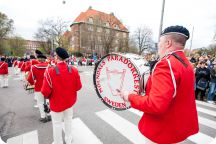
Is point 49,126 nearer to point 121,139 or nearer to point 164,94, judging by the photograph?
point 121,139

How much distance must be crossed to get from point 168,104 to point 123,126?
11.4ft

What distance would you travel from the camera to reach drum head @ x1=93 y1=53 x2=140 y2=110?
1.82 metres

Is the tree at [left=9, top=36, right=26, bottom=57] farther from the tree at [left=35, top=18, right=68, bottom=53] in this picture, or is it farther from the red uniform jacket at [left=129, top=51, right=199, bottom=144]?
the red uniform jacket at [left=129, top=51, right=199, bottom=144]

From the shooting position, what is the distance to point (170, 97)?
4.57 ft

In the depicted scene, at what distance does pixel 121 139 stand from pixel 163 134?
2463mm

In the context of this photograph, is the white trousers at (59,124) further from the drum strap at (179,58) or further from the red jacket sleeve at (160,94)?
the drum strap at (179,58)

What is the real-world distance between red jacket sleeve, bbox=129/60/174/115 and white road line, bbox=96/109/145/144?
8.91ft

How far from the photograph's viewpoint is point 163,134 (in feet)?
5.42

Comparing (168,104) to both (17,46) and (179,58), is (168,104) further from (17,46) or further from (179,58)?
(17,46)

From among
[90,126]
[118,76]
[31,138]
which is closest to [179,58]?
[118,76]

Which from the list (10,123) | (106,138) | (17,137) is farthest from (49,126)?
(106,138)

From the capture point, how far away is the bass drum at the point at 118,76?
69.8 inches

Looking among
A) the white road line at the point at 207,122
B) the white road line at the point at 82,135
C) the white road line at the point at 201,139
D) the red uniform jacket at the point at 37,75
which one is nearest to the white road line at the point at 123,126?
the white road line at the point at 82,135

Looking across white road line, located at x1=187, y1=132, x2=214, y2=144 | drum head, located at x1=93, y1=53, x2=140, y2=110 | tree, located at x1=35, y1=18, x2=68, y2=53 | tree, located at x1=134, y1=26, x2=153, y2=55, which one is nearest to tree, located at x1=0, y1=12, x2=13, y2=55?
tree, located at x1=35, y1=18, x2=68, y2=53
